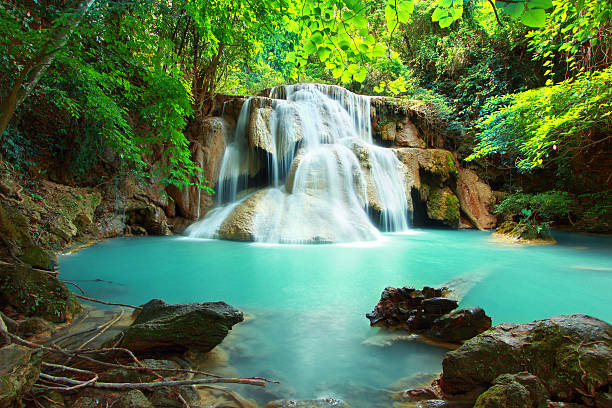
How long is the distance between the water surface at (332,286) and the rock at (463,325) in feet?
0.58

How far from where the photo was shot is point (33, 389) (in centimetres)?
131

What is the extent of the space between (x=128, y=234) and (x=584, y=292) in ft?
33.2

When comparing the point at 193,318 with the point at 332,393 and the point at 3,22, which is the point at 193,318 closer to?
the point at 332,393

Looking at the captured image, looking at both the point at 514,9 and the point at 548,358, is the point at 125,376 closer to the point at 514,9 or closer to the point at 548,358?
the point at 548,358

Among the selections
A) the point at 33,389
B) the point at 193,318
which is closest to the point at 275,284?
the point at 193,318

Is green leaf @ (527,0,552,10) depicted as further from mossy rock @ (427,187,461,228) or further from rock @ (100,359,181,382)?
mossy rock @ (427,187,461,228)

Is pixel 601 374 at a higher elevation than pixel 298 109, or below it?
below

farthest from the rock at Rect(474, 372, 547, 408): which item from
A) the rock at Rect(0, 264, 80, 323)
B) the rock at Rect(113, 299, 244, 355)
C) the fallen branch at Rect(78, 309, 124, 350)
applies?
the rock at Rect(0, 264, 80, 323)

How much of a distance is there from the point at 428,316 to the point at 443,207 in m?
9.75

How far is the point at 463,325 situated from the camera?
98.3 inches

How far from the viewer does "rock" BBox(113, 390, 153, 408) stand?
1395 mm

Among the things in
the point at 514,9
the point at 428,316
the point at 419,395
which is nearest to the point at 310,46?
the point at 514,9

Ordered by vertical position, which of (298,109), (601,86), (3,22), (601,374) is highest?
(298,109)

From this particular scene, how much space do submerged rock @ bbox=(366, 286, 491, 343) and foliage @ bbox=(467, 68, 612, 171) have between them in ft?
22.9
